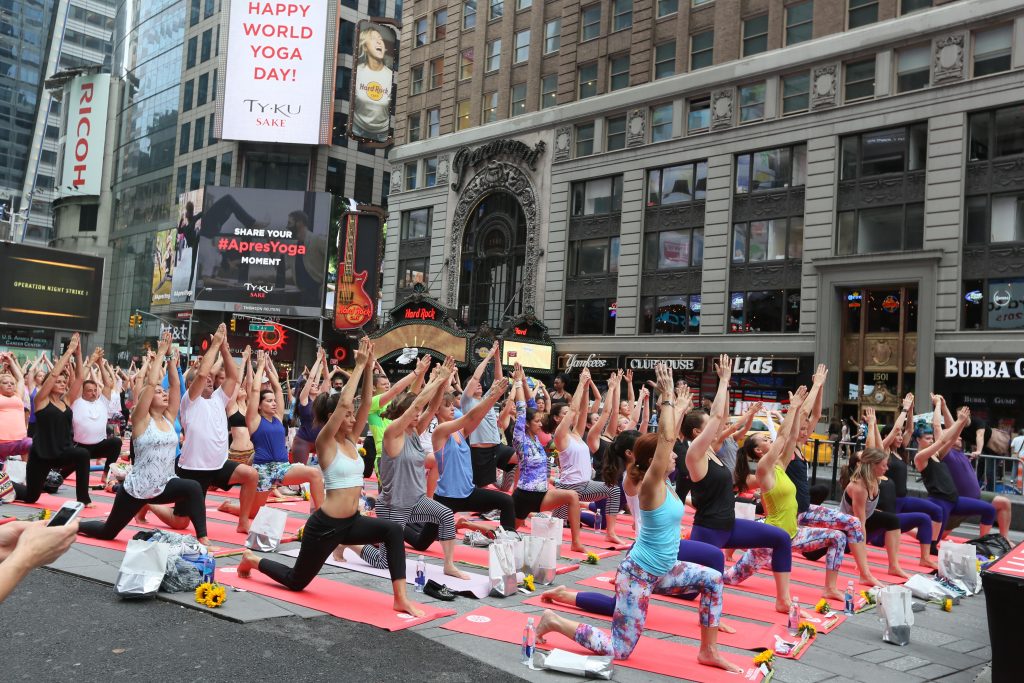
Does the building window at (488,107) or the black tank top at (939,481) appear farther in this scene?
the building window at (488,107)

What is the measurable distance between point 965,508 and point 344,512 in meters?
9.05

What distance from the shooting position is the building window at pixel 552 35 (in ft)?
147

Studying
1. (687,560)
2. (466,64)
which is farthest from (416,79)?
(687,560)

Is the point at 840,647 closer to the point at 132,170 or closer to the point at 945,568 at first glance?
the point at 945,568

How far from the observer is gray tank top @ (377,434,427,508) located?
8906 millimetres

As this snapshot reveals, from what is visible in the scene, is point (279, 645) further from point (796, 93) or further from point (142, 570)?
point (796, 93)

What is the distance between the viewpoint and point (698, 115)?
3809 centimetres

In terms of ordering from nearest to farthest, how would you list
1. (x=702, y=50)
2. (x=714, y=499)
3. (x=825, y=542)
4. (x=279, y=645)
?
(x=279, y=645), (x=714, y=499), (x=825, y=542), (x=702, y=50)

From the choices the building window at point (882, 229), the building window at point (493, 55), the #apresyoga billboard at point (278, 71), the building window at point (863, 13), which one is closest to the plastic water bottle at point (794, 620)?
the building window at point (882, 229)

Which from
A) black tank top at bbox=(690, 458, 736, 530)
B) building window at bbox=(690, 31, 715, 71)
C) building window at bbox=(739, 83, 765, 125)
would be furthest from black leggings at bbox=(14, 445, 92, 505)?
building window at bbox=(690, 31, 715, 71)

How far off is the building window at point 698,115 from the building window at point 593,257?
615 cm

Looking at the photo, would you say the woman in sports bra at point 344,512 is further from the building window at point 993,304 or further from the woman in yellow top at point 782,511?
the building window at point 993,304

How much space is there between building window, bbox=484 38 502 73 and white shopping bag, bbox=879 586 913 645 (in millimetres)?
43604

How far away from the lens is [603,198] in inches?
1644
